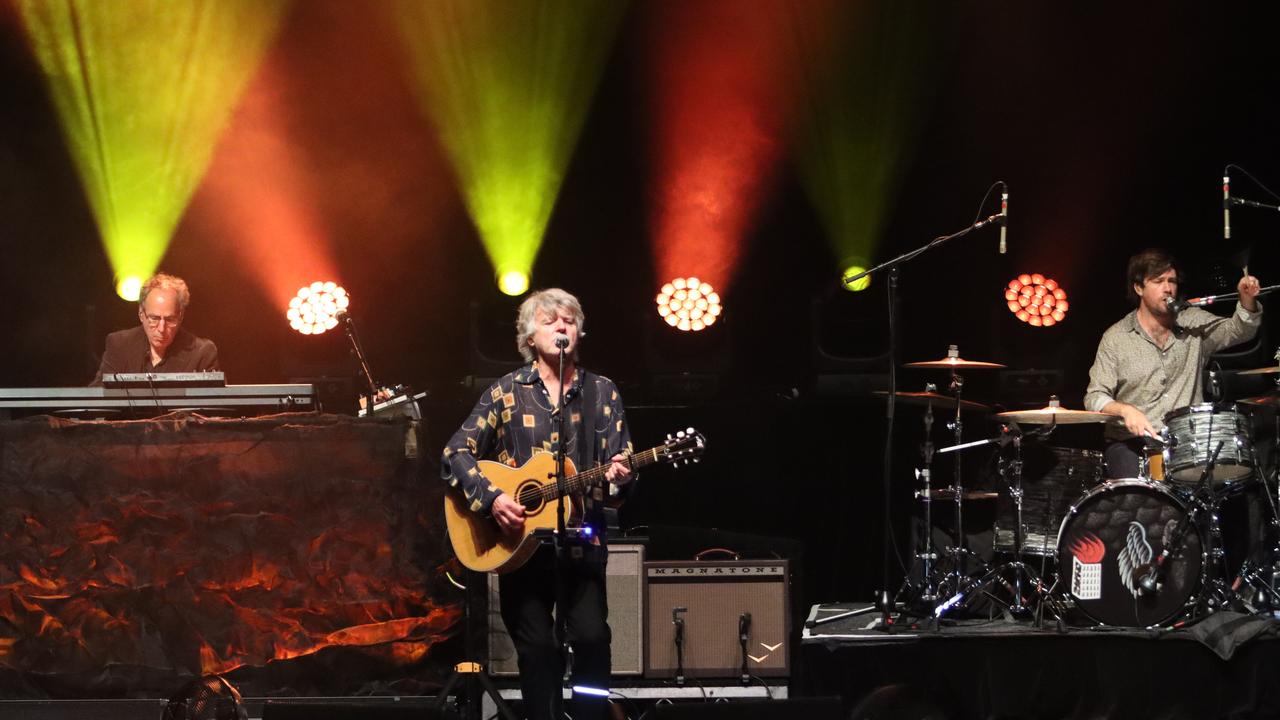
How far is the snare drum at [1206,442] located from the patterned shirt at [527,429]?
2701mm

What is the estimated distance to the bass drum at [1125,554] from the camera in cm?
610

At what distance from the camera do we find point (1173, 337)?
22.5 ft

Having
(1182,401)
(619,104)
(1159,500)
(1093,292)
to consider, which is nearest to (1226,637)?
(1159,500)

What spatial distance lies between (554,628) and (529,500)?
473mm

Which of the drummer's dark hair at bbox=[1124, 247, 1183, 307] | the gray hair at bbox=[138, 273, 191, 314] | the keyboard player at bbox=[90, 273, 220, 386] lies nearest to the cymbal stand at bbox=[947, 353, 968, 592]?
the drummer's dark hair at bbox=[1124, 247, 1183, 307]

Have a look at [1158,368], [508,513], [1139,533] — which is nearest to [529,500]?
[508,513]

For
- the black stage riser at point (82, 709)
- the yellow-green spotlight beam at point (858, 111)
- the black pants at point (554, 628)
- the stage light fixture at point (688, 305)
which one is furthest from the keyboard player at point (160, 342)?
the yellow-green spotlight beam at point (858, 111)

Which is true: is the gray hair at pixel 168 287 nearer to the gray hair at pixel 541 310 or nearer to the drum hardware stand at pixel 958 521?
the gray hair at pixel 541 310

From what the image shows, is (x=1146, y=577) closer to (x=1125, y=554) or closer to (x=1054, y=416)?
(x=1125, y=554)

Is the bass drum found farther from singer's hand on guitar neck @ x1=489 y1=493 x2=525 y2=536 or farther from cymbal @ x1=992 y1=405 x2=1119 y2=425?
singer's hand on guitar neck @ x1=489 y1=493 x2=525 y2=536

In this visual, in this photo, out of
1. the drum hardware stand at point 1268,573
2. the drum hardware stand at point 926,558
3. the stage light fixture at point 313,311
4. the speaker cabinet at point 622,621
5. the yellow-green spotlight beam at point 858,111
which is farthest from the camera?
the yellow-green spotlight beam at point 858,111

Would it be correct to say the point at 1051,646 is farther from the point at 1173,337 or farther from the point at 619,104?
the point at 619,104

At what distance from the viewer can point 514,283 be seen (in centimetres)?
928

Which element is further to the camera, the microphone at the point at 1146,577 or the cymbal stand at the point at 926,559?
the cymbal stand at the point at 926,559
